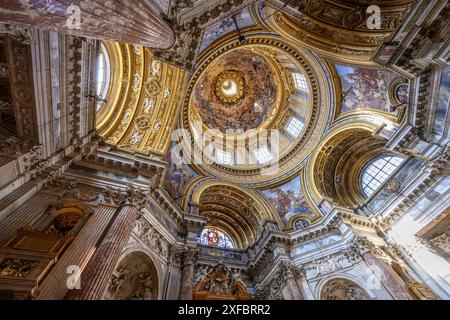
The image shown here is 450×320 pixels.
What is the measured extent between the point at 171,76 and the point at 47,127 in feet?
19.4

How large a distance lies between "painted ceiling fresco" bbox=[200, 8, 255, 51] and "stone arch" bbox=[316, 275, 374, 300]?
531 inches

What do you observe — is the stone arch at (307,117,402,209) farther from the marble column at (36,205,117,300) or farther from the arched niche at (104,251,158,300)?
the marble column at (36,205,117,300)

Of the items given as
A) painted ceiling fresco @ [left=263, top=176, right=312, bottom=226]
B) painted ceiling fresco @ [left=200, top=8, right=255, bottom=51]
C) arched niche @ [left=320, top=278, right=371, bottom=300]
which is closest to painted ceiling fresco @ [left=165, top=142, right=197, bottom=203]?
painted ceiling fresco @ [left=263, top=176, right=312, bottom=226]

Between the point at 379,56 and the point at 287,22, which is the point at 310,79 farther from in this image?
the point at 379,56

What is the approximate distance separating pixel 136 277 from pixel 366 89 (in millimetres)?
14750

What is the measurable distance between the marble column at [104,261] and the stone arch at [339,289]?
9.36 meters

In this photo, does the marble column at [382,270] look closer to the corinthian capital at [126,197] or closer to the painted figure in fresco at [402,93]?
the painted figure in fresco at [402,93]

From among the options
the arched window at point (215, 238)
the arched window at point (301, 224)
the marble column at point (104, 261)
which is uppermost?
the arched window at point (215, 238)

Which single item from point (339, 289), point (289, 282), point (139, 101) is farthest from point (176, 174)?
point (339, 289)

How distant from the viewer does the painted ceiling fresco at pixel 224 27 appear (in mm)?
10523

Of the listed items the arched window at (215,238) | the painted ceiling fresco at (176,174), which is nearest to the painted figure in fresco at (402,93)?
the painted ceiling fresco at (176,174)

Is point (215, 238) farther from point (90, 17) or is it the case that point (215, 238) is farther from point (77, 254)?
point (90, 17)

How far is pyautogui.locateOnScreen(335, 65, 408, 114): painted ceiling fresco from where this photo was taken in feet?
36.2
